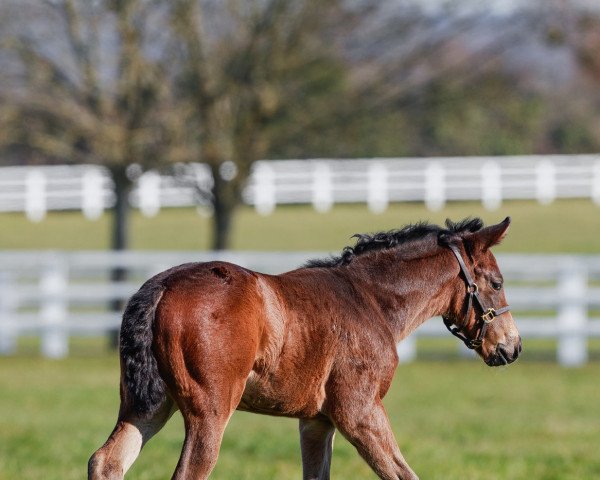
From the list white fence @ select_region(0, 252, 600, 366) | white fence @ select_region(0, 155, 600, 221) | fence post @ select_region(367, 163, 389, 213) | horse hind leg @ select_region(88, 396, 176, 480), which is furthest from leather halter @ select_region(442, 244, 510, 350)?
fence post @ select_region(367, 163, 389, 213)

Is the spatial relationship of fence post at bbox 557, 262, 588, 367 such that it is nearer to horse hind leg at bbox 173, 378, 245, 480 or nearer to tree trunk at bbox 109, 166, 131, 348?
tree trunk at bbox 109, 166, 131, 348

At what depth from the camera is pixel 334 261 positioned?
5.71 meters

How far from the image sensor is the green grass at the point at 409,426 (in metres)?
8.23

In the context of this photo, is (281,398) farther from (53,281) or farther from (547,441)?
(53,281)

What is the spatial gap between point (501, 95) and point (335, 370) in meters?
14.0

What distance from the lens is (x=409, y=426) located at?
1112 centimetres

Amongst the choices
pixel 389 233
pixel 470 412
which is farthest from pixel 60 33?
pixel 389 233

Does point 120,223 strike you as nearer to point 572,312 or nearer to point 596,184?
point 572,312

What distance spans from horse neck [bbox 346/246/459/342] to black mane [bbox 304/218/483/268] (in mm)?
39

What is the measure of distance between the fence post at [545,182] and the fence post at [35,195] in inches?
591

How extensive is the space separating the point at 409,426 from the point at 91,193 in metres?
24.7

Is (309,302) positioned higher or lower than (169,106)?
lower

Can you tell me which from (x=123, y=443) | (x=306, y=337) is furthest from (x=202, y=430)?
(x=306, y=337)

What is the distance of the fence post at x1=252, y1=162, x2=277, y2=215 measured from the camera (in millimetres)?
35156
